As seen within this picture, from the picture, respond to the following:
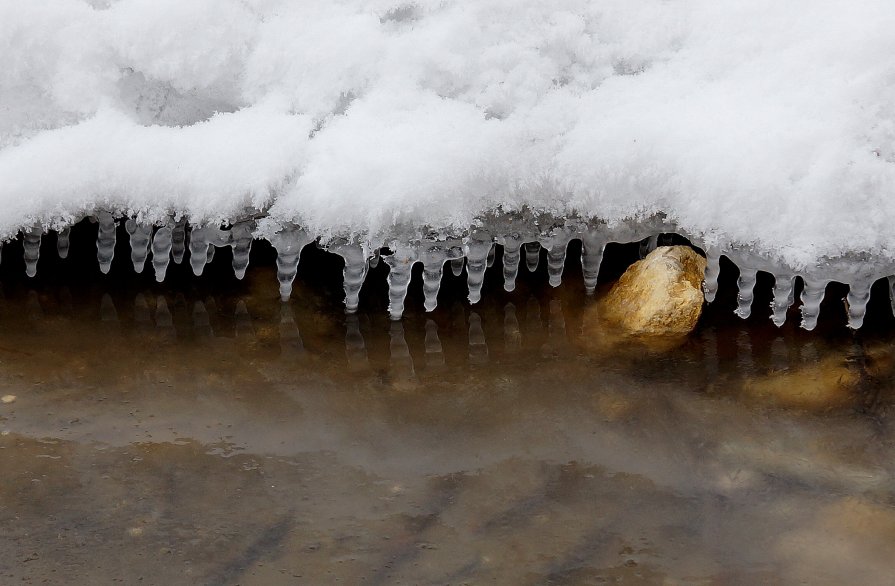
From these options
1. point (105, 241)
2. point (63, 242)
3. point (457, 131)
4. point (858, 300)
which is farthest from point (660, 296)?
point (63, 242)

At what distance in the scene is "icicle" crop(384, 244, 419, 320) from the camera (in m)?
3.02

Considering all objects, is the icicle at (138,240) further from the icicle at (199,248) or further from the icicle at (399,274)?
the icicle at (399,274)

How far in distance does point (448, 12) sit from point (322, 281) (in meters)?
1.05

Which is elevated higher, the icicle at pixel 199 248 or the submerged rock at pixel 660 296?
the icicle at pixel 199 248

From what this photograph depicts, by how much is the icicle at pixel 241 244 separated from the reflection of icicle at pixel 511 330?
913 millimetres

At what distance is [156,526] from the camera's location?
249 cm

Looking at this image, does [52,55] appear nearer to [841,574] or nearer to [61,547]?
[61,547]

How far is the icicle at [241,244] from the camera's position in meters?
3.09

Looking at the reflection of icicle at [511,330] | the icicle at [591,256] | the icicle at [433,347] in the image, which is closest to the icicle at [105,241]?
the icicle at [433,347]

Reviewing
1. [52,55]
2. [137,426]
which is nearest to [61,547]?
[137,426]

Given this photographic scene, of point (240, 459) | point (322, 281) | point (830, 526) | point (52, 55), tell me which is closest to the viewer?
point (830, 526)

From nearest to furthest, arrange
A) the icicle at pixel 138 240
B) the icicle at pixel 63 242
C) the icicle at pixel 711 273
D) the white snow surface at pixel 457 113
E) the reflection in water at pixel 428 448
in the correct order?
the reflection in water at pixel 428 448
the white snow surface at pixel 457 113
the icicle at pixel 711 273
the icicle at pixel 138 240
the icicle at pixel 63 242

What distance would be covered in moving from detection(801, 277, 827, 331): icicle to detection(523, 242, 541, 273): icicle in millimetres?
902

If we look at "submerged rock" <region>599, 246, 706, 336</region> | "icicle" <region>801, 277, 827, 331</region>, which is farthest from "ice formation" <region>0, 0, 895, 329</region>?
"submerged rock" <region>599, 246, 706, 336</region>
